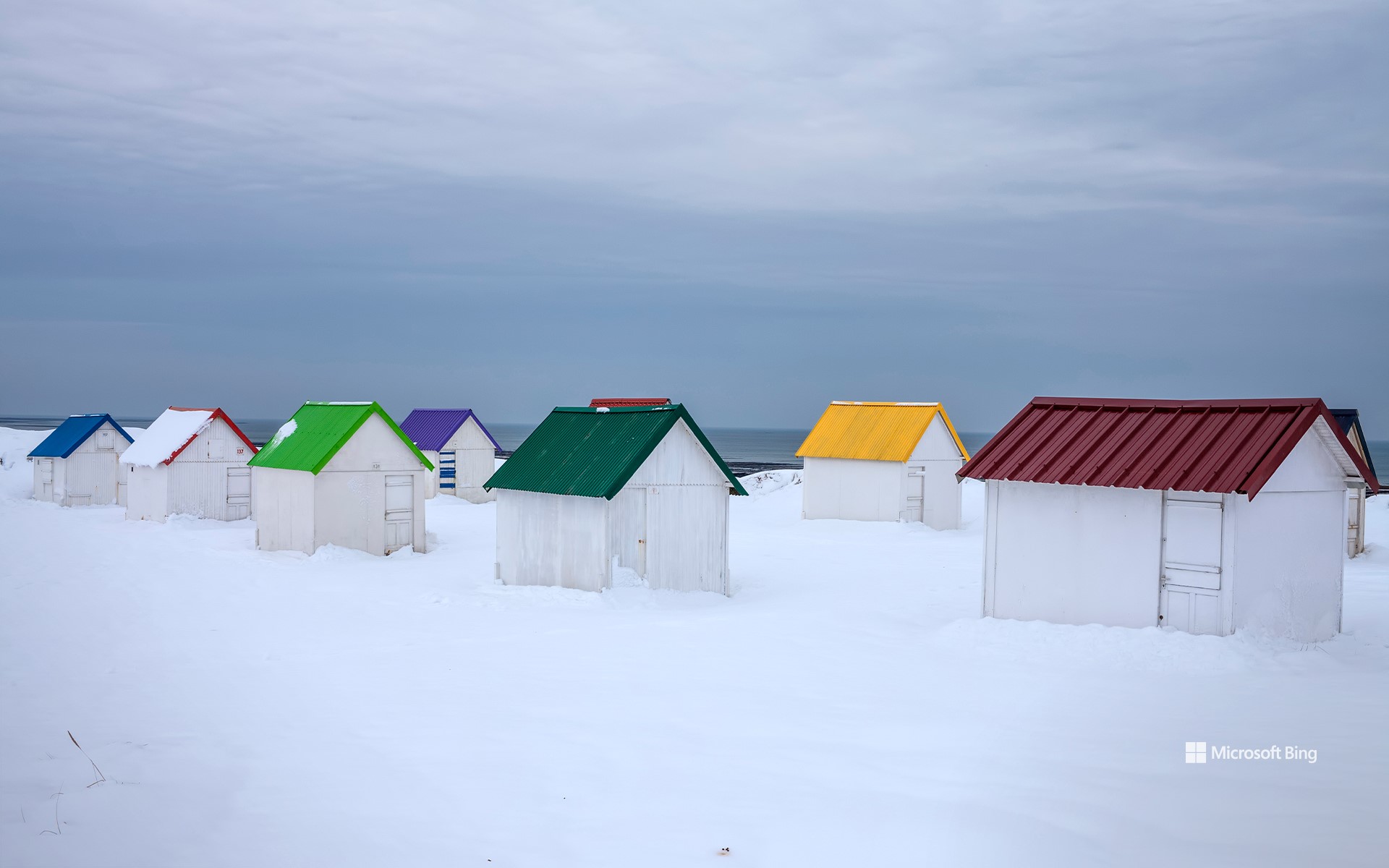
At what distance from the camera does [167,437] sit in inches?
1428

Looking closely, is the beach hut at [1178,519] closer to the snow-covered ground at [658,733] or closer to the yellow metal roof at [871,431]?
the snow-covered ground at [658,733]

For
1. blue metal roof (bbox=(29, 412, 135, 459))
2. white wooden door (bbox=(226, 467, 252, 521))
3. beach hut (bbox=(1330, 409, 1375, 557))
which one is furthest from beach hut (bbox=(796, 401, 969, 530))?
blue metal roof (bbox=(29, 412, 135, 459))

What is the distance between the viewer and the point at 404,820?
27.5 feet

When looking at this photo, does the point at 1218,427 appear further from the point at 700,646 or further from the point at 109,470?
the point at 109,470

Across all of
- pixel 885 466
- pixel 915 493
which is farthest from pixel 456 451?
pixel 915 493

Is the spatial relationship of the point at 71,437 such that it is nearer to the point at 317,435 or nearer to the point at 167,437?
the point at 167,437

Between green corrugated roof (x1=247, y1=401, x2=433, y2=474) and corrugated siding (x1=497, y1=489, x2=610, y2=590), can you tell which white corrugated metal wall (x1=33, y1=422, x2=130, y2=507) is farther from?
corrugated siding (x1=497, y1=489, x2=610, y2=590)

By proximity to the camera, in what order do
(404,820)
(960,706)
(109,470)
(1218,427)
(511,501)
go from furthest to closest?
(109,470) → (511,501) → (1218,427) → (960,706) → (404,820)

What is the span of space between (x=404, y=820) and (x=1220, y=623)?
11.7 meters

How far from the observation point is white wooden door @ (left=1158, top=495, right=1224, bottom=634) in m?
14.9

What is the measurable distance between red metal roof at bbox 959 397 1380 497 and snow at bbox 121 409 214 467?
27.8 meters

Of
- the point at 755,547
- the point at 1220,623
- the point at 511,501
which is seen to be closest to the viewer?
the point at 1220,623

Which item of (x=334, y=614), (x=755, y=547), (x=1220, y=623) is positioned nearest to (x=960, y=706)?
(x=1220, y=623)

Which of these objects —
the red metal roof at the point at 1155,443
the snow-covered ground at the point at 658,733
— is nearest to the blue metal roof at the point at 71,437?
the snow-covered ground at the point at 658,733
